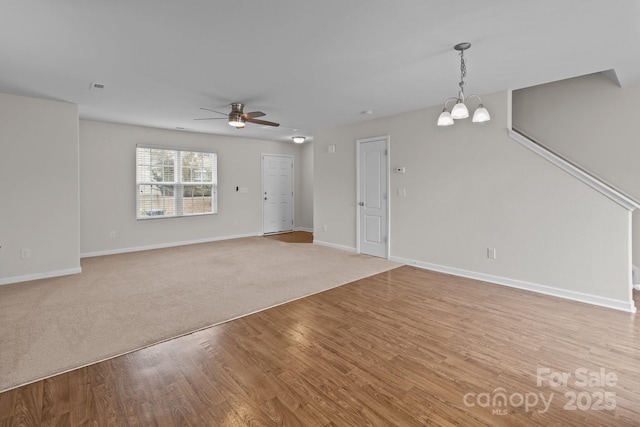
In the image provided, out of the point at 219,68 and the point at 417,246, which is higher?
the point at 219,68

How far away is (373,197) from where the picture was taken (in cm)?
564

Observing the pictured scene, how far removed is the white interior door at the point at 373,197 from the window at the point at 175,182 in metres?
3.64

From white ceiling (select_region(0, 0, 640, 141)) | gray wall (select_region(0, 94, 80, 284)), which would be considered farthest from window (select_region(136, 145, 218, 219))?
white ceiling (select_region(0, 0, 640, 141))

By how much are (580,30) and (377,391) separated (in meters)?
3.19

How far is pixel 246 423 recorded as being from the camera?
166 centimetres

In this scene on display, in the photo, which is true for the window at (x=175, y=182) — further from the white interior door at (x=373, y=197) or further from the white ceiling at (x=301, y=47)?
the white interior door at (x=373, y=197)

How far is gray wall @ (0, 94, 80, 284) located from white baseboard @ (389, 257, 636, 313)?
217 inches

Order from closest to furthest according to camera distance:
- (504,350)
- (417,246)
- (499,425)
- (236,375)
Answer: (499,425), (236,375), (504,350), (417,246)

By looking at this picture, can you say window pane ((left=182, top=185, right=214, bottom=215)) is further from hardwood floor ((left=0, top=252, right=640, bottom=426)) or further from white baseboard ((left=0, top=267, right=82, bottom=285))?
hardwood floor ((left=0, top=252, right=640, bottom=426))

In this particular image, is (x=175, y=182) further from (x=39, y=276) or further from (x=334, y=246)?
(x=334, y=246)

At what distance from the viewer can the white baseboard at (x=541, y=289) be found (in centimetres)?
325

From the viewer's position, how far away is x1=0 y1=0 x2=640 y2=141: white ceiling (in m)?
2.16

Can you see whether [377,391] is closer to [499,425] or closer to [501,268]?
[499,425]

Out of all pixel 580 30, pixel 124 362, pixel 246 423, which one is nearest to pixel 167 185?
pixel 124 362
